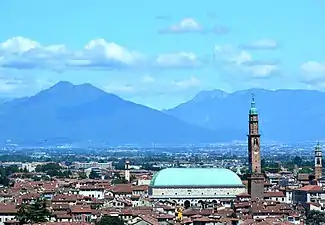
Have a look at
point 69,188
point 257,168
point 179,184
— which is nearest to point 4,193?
point 69,188

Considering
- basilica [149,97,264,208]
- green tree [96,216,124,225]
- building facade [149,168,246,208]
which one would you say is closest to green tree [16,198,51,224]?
green tree [96,216,124,225]

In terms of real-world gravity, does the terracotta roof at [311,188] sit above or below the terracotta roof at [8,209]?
above

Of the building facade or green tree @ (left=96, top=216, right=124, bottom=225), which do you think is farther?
the building facade

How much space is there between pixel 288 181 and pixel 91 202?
2878 centimetres

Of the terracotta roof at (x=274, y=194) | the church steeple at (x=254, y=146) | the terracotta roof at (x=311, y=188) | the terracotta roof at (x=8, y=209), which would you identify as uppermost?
the church steeple at (x=254, y=146)

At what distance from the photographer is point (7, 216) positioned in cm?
4906

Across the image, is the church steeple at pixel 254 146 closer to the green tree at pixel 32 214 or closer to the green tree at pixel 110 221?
the green tree at pixel 110 221

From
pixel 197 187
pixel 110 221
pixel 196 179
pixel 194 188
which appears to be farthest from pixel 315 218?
pixel 196 179

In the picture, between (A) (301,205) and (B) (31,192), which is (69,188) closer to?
(B) (31,192)

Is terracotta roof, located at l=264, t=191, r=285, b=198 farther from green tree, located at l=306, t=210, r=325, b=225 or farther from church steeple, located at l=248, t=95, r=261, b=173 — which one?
green tree, located at l=306, t=210, r=325, b=225

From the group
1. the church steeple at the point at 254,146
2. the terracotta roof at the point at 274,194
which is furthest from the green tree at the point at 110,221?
the church steeple at the point at 254,146

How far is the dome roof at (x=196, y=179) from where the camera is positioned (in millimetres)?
69000

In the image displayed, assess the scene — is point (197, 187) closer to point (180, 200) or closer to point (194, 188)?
point (194, 188)

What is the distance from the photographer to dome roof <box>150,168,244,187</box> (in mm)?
69000
